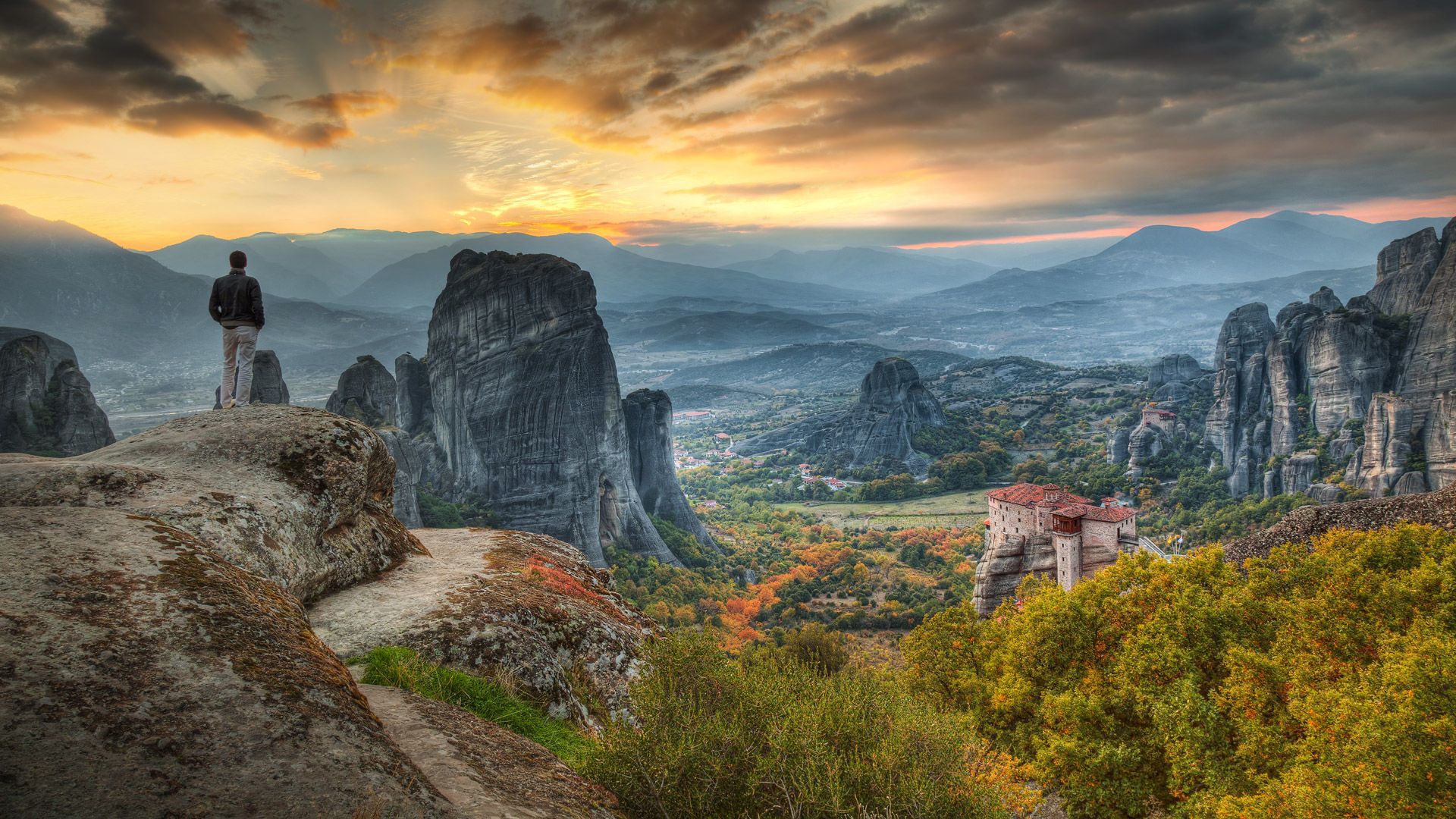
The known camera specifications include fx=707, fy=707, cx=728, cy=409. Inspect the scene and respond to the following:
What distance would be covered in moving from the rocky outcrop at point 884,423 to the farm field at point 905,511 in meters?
16.6

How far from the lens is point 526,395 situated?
6106 centimetres

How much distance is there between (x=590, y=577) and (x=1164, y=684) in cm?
1461

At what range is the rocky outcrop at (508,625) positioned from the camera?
10.5 meters

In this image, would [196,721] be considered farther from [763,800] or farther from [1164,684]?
[1164,684]

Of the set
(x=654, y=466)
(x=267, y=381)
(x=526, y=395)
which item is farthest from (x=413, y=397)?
(x=654, y=466)

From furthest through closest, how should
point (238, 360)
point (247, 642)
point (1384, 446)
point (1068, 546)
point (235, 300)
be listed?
1. point (1384, 446)
2. point (1068, 546)
3. point (238, 360)
4. point (235, 300)
5. point (247, 642)

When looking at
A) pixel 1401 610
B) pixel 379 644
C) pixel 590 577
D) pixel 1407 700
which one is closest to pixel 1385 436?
pixel 1401 610

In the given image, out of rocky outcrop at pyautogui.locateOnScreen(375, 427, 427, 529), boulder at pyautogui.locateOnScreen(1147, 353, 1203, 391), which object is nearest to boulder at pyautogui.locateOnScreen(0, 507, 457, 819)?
rocky outcrop at pyautogui.locateOnScreen(375, 427, 427, 529)

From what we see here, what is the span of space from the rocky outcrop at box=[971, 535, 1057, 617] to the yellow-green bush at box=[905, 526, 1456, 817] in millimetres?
12035

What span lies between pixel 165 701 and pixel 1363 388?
89.2m

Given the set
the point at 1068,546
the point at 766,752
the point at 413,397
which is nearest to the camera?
the point at 766,752

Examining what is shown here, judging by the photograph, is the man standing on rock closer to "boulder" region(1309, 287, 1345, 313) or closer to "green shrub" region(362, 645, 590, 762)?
"green shrub" region(362, 645, 590, 762)

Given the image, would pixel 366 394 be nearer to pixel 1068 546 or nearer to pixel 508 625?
pixel 1068 546

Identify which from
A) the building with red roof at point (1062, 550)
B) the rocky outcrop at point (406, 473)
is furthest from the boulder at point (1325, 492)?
the rocky outcrop at point (406, 473)
